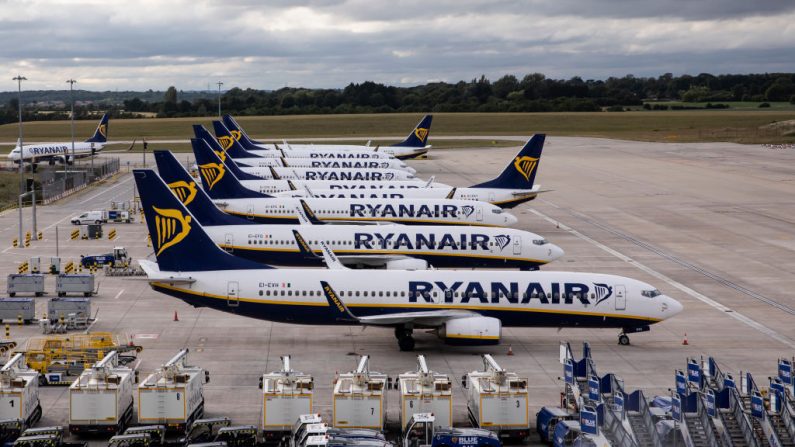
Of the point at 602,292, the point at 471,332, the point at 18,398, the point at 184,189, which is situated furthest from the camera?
the point at 184,189

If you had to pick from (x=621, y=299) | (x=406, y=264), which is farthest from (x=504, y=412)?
(x=406, y=264)

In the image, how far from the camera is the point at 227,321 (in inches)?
2114

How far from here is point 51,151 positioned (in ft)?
539

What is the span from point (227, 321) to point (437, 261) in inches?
616

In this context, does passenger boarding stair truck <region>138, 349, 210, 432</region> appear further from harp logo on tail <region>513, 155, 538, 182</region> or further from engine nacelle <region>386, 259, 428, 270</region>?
harp logo on tail <region>513, 155, 538, 182</region>

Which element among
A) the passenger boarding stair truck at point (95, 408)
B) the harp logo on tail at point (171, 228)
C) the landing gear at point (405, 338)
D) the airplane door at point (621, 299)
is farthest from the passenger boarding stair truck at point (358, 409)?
the airplane door at point (621, 299)

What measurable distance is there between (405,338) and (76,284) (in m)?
22.7

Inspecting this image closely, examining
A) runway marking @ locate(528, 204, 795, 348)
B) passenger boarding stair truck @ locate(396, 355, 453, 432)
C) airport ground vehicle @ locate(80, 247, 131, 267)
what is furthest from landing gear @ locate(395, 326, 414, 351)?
airport ground vehicle @ locate(80, 247, 131, 267)

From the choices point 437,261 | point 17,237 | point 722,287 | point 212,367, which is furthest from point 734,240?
point 17,237

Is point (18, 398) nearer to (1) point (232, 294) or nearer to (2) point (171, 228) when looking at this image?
(1) point (232, 294)

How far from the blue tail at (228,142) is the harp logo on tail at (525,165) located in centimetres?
4576

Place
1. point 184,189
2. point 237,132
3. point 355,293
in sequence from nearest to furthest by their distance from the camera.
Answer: point 355,293 → point 184,189 → point 237,132

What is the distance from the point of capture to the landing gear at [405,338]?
47.2m

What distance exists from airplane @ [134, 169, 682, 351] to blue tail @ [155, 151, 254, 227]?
13939 millimetres
